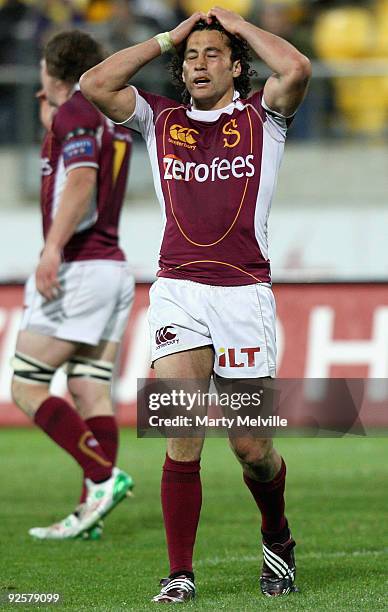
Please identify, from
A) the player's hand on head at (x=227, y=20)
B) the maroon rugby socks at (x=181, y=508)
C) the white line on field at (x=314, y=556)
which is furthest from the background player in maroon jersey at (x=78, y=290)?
the player's hand on head at (x=227, y=20)

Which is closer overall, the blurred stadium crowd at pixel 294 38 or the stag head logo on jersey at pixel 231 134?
the stag head logo on jersey at pixel 231 134

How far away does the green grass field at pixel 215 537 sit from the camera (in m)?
5.04

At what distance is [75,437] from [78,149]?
152cm

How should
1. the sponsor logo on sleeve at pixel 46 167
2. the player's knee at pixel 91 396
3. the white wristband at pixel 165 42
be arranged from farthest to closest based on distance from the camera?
1. the player's knee at pixel 91 396
2. the sponsor logo on sleeve at pixel 46 167
3. the white wristband at pixel 165 42

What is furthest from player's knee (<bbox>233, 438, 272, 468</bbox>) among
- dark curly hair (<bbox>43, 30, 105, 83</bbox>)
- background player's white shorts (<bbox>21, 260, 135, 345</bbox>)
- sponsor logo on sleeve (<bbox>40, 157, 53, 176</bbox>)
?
dark curly hair (<bbox>43, 30, 105, 83</bbox>)

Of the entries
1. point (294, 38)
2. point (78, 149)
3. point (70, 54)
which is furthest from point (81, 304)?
point (294, 38)

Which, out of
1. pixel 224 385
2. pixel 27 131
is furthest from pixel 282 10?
pixel 224 385

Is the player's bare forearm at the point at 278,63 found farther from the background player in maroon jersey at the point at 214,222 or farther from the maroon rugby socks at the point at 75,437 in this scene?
the maroon rugby socks at the point at 75,437

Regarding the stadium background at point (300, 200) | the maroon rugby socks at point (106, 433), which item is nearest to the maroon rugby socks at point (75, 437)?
the maroon rugby socks at point (106, 433)

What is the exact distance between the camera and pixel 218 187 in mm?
5062

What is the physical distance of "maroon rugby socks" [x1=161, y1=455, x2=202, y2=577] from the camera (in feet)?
16.1

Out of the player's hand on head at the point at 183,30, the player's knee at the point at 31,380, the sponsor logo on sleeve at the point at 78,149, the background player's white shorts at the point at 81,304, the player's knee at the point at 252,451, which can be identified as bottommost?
the player's knee at the point at 31,380

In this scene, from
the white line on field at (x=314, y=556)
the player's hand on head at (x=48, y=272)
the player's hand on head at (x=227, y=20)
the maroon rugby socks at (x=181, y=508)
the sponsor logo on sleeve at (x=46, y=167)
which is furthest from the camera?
the sponsor logo on sleeve at (x=46, y=167)

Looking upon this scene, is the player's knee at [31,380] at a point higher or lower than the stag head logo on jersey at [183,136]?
lower
